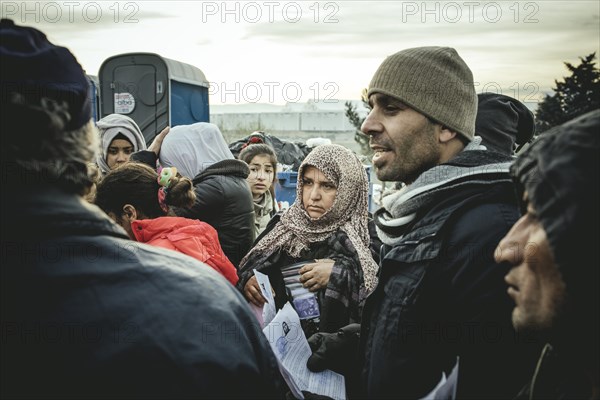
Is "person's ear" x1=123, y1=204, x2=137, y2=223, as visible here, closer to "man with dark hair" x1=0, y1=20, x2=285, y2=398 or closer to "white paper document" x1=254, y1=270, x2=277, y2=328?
"white paper document" x1=254, y1=270, x2=277, y2=328

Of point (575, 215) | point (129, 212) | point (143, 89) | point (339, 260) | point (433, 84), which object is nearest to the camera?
point (575, 215)

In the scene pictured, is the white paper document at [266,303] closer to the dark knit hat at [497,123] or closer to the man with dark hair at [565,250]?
the dark knit hat at [497,123]

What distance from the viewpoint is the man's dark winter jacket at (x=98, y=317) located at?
0.87 m

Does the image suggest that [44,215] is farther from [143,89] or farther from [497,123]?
[143,89]

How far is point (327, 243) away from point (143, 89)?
22.3 ft

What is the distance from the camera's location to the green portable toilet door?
8.62m

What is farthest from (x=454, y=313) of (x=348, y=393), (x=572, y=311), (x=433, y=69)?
(x=433, y=69)

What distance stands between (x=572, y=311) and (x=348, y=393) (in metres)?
1.43

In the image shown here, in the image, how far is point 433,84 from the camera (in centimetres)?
208

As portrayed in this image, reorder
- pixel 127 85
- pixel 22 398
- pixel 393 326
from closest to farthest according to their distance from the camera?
pixel 22 398
pixel 393 326
pixel 127 85

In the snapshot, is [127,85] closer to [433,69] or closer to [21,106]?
[433,69]

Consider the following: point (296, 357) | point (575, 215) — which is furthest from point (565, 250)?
point (296, 357)

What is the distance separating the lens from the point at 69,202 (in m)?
0.95

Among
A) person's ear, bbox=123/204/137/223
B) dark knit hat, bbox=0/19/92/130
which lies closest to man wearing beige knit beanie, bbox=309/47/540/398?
dark knit hat, bbox=0/19/92/130
